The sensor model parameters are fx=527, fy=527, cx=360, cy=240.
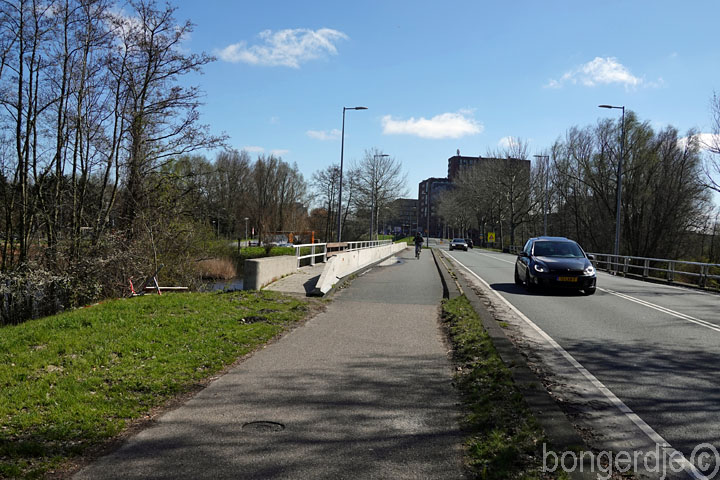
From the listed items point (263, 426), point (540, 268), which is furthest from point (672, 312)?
point (263, 426)

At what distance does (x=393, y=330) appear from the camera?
30.2ft

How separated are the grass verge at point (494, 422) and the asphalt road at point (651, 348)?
1118mm

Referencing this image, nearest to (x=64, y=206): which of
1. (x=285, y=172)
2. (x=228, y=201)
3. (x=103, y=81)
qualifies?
(x=103, y=81)

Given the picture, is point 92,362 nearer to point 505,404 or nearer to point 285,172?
point 505,404

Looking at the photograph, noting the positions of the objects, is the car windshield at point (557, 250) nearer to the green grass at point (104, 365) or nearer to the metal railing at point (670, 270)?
the metal railing at point (670, 270)

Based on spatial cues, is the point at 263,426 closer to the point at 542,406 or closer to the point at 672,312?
the point at 542,406

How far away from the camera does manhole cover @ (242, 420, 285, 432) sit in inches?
170

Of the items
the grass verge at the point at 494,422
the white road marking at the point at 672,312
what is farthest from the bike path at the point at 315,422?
the white road marking at the point at 672,312

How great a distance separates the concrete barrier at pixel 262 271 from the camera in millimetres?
13516

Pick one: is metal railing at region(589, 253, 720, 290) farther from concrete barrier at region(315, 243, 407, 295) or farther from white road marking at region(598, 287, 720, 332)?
concrete barrier at region(315, 243, 407, 295)

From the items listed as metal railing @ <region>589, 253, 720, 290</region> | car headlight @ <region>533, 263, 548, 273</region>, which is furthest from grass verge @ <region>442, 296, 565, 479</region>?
metal railing @ <region>589, 253, 720, 290</region>

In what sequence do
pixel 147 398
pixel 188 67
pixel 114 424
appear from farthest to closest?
1. pixel 188 67
2. pixel 147 398
3. pixel 114 424

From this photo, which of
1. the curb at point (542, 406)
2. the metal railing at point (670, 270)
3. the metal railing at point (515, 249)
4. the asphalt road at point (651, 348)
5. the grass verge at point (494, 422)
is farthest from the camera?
the metal railing at point (515, 249)

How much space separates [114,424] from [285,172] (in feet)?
263
